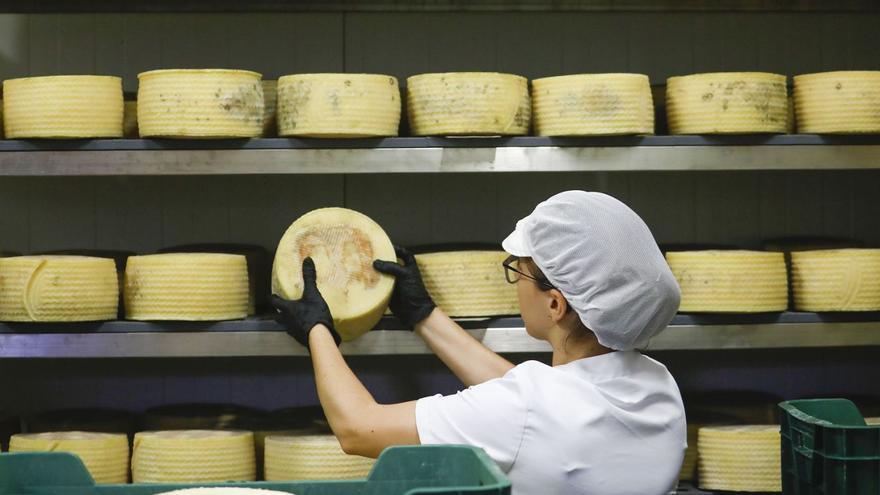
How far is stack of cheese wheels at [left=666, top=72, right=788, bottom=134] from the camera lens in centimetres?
248

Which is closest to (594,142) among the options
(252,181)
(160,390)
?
(252,181)

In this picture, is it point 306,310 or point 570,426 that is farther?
point 306,310

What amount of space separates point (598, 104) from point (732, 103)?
34 centimetres

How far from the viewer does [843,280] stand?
2.54 meters

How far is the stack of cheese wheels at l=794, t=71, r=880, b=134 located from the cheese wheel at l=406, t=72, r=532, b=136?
0.76m

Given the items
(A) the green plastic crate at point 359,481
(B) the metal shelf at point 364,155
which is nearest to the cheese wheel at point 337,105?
(B) the metal shelf at point 364,155

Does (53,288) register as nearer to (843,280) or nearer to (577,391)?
(577,391)

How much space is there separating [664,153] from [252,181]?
1.27 m

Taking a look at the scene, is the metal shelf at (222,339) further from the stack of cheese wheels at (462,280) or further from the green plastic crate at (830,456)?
the green plastic crate at (830,456)

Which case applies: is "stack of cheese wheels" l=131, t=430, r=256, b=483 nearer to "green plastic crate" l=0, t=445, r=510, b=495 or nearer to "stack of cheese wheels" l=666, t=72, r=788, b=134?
"green plastic crate" l=0, t=445, r=510, b=495

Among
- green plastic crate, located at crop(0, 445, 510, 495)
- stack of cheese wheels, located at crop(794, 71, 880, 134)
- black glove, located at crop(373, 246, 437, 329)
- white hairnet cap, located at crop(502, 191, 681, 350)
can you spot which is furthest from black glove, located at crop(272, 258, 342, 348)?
stack of cheese wheels, located at crop(794, 71, 880, 134)

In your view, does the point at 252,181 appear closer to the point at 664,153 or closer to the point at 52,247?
the point at 52,247

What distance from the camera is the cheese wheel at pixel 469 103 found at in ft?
7.97

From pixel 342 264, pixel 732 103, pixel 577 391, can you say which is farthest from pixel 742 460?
pixel 342 264
